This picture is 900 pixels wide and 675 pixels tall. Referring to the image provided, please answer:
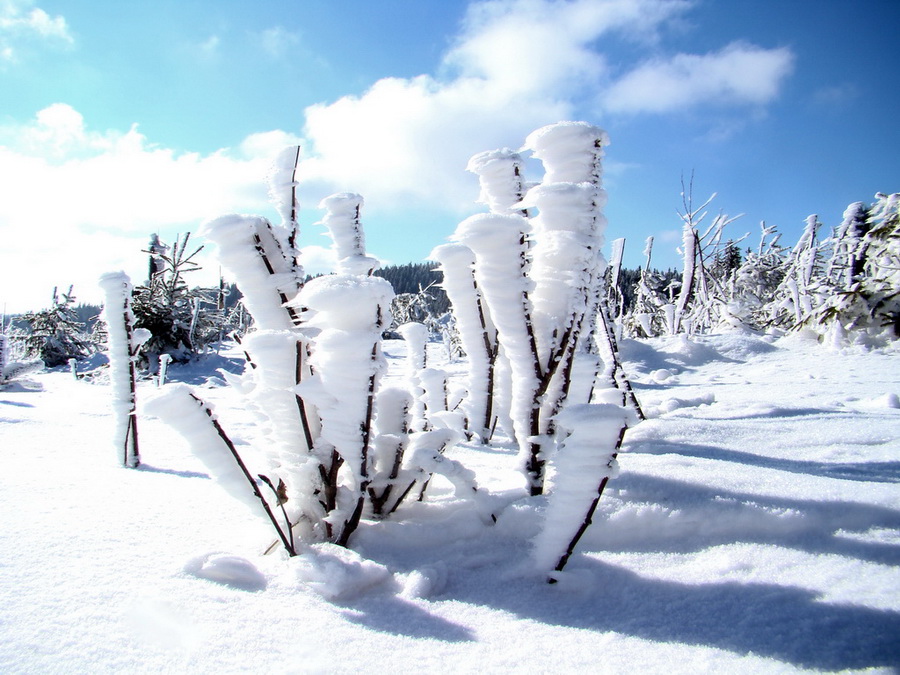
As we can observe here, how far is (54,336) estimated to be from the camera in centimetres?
1584

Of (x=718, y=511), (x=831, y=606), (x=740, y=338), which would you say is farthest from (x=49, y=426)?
(x=740, y=338)

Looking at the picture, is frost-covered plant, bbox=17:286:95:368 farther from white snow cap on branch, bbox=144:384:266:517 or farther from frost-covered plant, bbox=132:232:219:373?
white snow cap on branch, bbox=144:384:266:517

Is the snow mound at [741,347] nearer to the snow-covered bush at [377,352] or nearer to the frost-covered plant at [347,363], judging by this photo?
the snow-covered bush at [377,352]

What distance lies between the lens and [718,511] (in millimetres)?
1771

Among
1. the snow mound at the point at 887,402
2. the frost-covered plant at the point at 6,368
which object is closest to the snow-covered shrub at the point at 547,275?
the snow mound at the point at 887,402

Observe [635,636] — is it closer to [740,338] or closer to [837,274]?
[740,338]

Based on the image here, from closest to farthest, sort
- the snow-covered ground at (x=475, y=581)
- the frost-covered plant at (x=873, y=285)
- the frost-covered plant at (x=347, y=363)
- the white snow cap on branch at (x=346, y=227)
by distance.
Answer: the snow-covered ground at (x=475, y=581), the frost-covered plant at (x=347, y=363), the white snow cap on branch at (x=346, y=227), the frost-covered plant at (x=873, y=285)

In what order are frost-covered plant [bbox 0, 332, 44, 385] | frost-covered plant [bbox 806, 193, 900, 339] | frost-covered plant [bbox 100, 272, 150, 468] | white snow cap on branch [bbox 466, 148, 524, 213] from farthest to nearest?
frost-covered plant [bbox 0, 332, 44, 385] → frost-covered plant [bbox 806, 193, 900, 339] → frost-covered plant [bbox 100, 272, 150, 468] → white snow cap on branch [bbox 466, 148, 524, 213]

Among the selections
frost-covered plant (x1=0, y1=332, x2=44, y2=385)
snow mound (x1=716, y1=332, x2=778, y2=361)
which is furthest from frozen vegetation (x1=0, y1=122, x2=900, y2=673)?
frost-covered plant (x1=0, y1=332, x2=44, y2=385)

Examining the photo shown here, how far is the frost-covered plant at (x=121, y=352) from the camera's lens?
10.3ft

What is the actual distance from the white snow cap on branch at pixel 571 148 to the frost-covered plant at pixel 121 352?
9.37ft

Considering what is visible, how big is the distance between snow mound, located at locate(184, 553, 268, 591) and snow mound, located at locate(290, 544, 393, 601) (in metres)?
0.12

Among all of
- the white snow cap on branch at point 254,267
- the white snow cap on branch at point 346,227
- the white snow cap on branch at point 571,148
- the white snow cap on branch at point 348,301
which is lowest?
the white snow cap on branch at point 348,301

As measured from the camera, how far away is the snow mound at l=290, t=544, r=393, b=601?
4.80 feet
